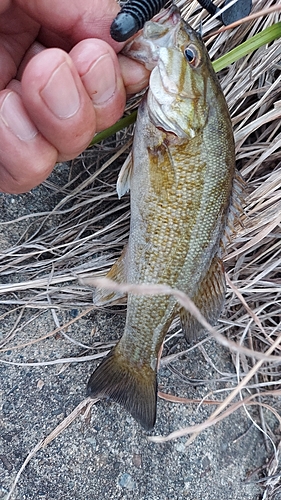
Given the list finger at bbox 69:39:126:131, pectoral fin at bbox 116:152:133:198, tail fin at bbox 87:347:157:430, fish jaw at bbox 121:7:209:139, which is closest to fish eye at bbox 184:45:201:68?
fish jaw at bbox 121:7:209:139

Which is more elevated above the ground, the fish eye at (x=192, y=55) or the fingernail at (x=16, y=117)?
the fingernail at (x=16, y=117)

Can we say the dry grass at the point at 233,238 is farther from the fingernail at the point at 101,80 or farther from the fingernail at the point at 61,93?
the fingernail at the point at 61,93

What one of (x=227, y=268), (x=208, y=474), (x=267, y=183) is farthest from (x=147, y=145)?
(x=208, y=474)

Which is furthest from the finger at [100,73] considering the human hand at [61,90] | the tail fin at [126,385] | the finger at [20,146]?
the tail fin at [126,385]

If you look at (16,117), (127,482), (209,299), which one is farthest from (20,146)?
(127,482)

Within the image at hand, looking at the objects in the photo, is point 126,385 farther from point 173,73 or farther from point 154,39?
point 154,39

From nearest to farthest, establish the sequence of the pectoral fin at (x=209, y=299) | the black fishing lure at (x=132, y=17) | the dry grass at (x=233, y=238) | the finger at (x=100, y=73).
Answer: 1. the black fishing lure at (x=132, y=17)
2. the finger at (x=100, y=73)
3. the pectoral fin at (x=209, y=299)
4. the dry grass at (x=233, y=238)

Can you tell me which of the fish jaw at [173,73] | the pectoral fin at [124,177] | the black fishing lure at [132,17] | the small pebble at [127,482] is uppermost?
the black fishing lure at [132,17]
